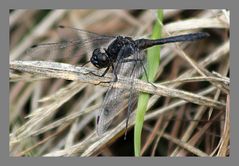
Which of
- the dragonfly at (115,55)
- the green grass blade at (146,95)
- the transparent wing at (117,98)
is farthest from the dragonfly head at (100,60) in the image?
the green grass blade at (146,95)

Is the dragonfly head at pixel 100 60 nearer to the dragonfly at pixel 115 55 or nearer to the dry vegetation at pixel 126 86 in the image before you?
the dragonfly at pixel 115 55

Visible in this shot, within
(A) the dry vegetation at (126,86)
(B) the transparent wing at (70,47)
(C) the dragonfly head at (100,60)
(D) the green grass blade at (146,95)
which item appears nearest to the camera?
(D) the green grass blade at (146,95)

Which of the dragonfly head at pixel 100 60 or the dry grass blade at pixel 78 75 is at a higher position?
the dragonfly head at pixel 100 60

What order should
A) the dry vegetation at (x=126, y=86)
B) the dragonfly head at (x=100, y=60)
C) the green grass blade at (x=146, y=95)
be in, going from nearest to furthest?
the green grass blade at (x=146, y=95), the dry vegetation at (x=126, y=86), the dragonfly head at (x=100, y=60)

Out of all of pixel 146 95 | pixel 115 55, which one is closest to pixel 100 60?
pixel 115 55

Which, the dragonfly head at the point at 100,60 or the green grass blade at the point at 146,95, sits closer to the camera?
the green grass blade at the point at 146,95

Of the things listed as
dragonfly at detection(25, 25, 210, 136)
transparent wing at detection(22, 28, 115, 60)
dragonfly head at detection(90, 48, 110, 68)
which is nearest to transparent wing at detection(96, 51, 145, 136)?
dragonfly at detection(25, 25, 210, 136)
